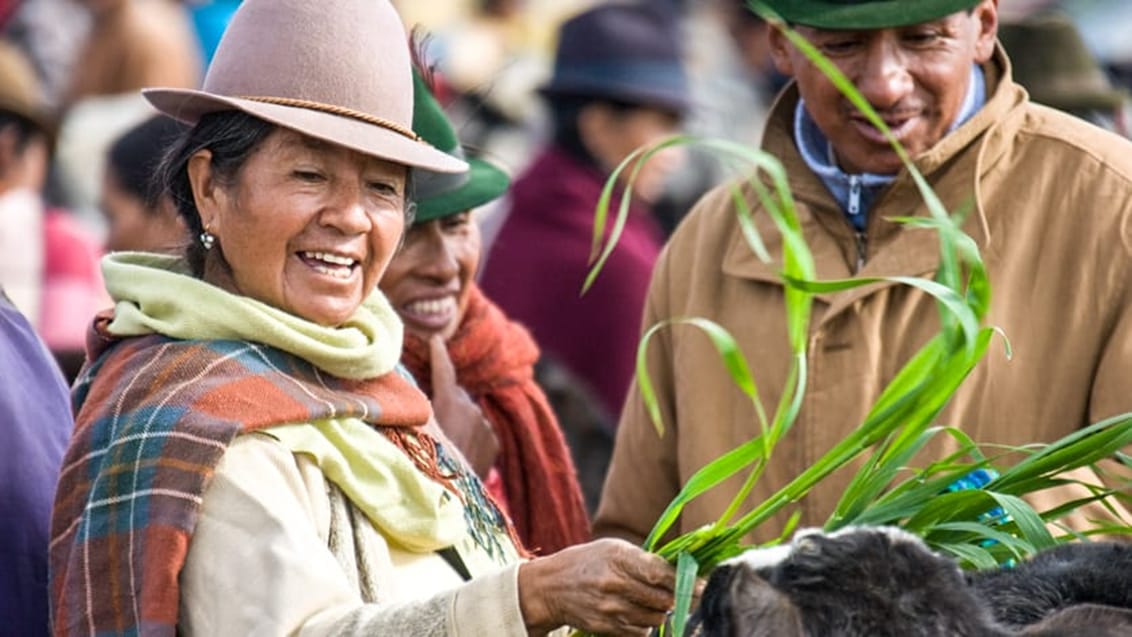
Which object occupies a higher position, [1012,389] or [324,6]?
[324,6]

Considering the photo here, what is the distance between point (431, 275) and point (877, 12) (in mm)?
1239

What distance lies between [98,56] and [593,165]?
2.78 m

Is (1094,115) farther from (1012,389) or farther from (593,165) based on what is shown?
(1012,389)

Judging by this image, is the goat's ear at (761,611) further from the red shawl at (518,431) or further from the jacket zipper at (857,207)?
the red shawl at (518,431)

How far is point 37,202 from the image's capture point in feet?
25.0

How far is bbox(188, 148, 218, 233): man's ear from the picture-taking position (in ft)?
12.3

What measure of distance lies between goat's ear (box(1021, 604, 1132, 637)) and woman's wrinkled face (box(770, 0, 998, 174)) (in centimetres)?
186

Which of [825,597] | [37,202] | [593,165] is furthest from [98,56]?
[825,597]

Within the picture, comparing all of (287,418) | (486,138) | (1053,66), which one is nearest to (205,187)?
(287,418)

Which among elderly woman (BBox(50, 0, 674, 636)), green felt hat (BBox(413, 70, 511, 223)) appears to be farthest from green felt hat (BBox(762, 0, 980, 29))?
elderly woman (BBox(50, 0, 674, 636))

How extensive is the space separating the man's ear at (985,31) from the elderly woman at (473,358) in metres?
1.17

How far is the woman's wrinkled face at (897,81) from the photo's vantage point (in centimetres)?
449

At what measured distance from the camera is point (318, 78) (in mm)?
3695

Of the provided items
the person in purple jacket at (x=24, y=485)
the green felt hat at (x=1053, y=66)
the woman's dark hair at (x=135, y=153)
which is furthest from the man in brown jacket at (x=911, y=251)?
the woman's dark hair at (x=135, y=153)
